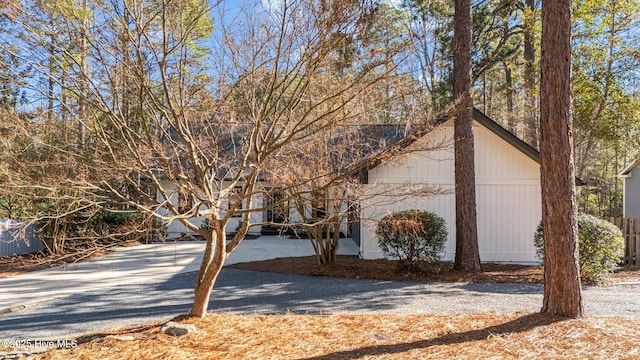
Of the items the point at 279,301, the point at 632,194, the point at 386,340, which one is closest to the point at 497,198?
the point at 279,301

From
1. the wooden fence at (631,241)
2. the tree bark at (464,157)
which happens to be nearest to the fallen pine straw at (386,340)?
the tree bark at (464,157)

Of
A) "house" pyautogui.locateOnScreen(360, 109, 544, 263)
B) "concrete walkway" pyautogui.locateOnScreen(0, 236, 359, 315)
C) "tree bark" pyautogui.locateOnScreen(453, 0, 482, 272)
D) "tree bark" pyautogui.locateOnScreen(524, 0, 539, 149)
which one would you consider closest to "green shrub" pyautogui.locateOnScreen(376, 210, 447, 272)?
"tree bark" pyautogui.locateOnScreen(453, 0, 482, 272)

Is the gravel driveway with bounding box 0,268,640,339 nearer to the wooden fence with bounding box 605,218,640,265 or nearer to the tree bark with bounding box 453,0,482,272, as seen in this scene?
the tree bark with bounding box 453,0,482,272

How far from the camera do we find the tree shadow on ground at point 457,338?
3819 millimetres

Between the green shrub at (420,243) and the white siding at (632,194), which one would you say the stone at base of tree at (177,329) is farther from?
the white siding at (632,194)

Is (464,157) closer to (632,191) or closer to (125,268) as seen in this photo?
(125,268)

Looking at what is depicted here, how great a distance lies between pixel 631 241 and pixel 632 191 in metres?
8.80

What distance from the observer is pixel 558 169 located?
4.84 meters

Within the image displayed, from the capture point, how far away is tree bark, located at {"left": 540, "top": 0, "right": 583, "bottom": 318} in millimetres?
4719

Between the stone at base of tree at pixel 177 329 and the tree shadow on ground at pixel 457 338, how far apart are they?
1.47 metres

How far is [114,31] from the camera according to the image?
4.18 metres

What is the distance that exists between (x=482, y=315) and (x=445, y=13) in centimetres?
1101

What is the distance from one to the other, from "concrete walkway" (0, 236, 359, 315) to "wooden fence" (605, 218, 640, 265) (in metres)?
7.04

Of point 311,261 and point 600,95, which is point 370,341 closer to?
point 311,261
